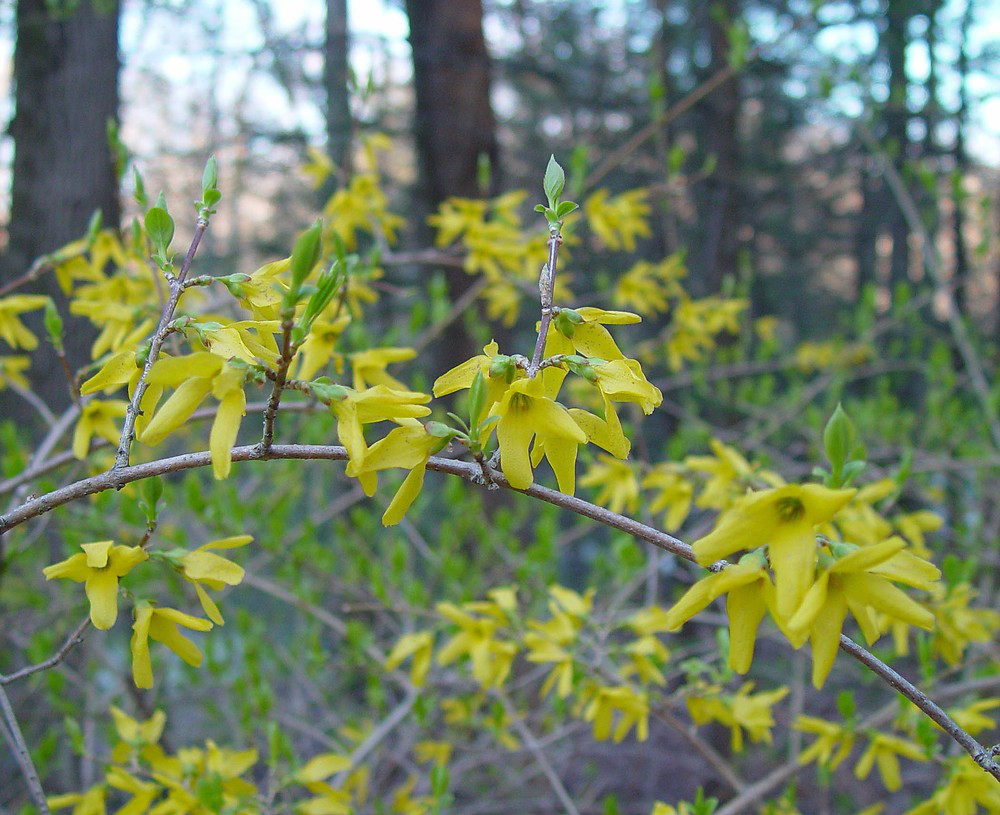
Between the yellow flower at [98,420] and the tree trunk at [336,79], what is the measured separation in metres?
4.17

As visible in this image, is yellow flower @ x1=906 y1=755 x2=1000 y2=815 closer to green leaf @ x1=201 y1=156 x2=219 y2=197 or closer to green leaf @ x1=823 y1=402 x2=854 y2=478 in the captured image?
green leaf @ x1=823 y1=402 x2=854 y2=478

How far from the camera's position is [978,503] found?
3.94 m

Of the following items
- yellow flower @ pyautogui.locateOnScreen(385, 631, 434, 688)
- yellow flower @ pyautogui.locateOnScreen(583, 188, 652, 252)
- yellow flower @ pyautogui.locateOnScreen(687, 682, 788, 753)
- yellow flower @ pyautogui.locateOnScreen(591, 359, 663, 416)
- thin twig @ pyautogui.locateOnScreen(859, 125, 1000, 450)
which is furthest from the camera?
thin twig @ pyautogui.locateOnScreen(859, 125, 1000, 450)

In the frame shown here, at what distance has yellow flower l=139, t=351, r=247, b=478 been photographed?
34.5 inches

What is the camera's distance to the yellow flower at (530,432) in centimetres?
93

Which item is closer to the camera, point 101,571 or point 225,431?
point 225,431

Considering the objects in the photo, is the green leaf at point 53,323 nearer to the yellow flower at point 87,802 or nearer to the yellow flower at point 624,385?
the yellow flower at point 87,802

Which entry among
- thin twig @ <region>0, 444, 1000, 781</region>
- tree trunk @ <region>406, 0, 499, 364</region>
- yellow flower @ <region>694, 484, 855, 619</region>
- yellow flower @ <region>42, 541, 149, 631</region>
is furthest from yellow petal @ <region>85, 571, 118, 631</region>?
tree trunk @ <region>406, 0, 499, 364</region>

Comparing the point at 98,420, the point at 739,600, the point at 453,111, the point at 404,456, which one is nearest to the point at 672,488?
the point at 739,600

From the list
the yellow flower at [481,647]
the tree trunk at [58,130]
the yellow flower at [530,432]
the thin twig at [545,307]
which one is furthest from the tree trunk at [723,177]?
the yellow flower at [530,432]

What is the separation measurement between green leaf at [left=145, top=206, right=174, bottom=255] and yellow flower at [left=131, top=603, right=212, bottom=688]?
51 cm

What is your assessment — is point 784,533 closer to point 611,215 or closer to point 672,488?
point 672,488

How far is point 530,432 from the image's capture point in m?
0.98

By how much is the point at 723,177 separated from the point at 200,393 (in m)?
5.19
